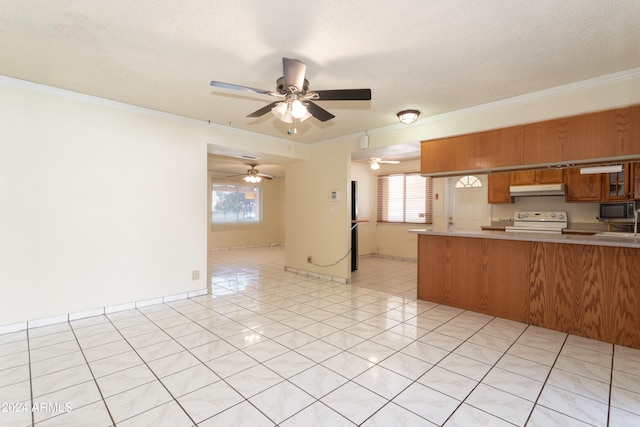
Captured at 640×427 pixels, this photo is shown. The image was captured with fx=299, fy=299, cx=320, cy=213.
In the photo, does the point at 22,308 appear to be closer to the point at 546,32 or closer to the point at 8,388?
the point at 8,388

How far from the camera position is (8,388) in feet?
6.61

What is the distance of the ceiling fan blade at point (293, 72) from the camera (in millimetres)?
2279

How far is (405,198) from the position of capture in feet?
24.2

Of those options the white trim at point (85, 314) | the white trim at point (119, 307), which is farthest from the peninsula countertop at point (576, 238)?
the white trim at point (85, 314)

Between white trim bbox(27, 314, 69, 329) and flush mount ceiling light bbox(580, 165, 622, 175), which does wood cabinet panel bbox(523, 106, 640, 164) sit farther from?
white trim bbox(27, 314, 69, 329)

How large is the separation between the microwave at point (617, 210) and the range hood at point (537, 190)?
1.97ft

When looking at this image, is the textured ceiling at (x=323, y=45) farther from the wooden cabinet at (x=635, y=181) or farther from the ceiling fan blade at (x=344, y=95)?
the wooden cabinet at (x=635, y=181)

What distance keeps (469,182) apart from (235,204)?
21.6 ft

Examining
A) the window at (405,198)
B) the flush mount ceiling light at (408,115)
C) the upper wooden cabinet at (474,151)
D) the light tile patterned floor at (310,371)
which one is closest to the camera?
the light tile patterned floor at (310,371)

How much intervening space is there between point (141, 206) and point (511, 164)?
4471mm

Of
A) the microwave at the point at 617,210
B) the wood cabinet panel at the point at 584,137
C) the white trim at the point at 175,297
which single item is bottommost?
the white trim at the point at 175,297

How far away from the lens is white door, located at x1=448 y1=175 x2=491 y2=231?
5.97m

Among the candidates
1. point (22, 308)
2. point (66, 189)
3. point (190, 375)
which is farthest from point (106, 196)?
point (190, 375)

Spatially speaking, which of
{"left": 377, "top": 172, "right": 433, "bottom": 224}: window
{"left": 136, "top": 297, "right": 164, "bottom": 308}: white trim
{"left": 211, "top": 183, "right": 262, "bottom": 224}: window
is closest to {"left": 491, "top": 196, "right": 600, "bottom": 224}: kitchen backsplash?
{"left": 377, "top": 172, "right": 433, "bottom": 224}: window
